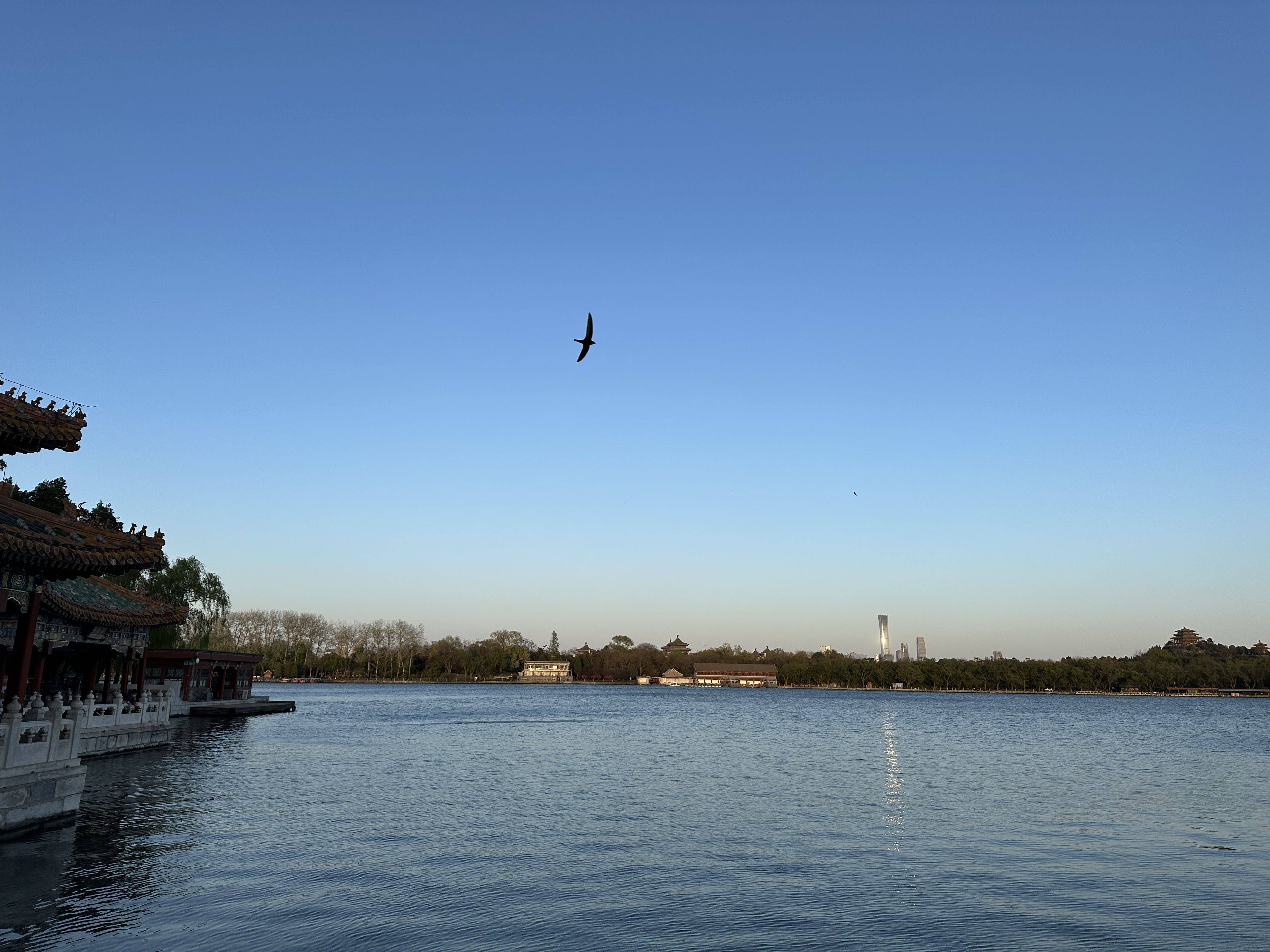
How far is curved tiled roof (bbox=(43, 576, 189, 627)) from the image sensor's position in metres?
26.2

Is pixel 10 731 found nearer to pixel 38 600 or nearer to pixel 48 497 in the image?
pixel 38 600

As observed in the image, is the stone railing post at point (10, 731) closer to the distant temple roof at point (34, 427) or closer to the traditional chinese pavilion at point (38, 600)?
the traditional chinese pavilion at point (38, 600)

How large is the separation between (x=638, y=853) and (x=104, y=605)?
2293cm

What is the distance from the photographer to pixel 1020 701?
158375mm

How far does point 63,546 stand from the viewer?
18453 mm

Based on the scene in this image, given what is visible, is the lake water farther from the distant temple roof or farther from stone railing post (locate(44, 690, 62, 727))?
the distant temple roof

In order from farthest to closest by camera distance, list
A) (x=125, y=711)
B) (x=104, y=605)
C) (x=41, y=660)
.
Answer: (x=125, y=711) < (x=104, y=605) < (x=41, y=660)

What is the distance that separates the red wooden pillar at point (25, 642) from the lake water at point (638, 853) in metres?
3.43

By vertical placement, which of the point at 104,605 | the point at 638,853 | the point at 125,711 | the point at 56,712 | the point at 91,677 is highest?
the point at 104,605

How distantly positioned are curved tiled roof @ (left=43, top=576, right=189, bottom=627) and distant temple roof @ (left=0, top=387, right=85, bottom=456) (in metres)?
5.27

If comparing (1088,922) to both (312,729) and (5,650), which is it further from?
(312,729)

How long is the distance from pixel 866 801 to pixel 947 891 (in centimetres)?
1241

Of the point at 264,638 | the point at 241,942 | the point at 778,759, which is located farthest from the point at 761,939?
the point at 264,638

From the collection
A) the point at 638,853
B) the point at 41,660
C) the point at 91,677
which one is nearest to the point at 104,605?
the point at 41,660
